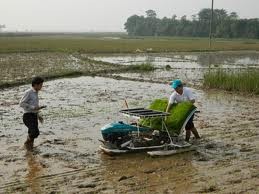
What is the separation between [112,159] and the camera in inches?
283

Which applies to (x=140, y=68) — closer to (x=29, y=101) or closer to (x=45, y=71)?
(x=45, y=71)

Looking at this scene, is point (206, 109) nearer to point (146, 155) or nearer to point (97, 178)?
point (146, 155)

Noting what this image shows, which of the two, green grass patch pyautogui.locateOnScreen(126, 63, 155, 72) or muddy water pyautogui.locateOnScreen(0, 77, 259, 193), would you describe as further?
green grass patch pyautogui.locateOnScreen(126, 63, 155, 72)

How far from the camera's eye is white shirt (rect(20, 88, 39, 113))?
7707 millimetres

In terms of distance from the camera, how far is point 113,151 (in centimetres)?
724

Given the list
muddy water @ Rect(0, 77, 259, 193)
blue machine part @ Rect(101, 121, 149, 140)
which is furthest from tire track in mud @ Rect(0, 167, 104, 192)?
blue machine part @ Rect(101, 121, 149, 140)

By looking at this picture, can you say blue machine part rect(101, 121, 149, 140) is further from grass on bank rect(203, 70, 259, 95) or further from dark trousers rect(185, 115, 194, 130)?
grass on bank rect(203, 70, 259, 95)

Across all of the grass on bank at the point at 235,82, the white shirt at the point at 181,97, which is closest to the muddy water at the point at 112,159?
the white shirt at the point at 181,97

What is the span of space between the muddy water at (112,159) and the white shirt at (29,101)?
0.76 meters

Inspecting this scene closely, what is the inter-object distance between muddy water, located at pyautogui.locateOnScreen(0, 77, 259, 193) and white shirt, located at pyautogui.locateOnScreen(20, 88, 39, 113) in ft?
2.50

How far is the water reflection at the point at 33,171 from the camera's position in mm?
5855

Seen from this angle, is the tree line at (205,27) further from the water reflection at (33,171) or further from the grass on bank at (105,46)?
the water reflection at (33,171)

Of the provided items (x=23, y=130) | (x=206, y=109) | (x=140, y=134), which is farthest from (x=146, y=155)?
(x=206, y=109)

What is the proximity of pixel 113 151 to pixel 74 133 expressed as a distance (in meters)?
2.16
